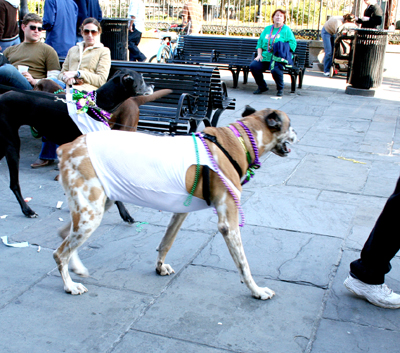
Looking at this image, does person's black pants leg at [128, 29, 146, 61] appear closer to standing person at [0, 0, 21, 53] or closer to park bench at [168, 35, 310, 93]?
park bench at [168, 35, 310, 93]

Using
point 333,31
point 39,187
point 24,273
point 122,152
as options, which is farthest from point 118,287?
point 333,31

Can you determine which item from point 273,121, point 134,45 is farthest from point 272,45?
point 273,121

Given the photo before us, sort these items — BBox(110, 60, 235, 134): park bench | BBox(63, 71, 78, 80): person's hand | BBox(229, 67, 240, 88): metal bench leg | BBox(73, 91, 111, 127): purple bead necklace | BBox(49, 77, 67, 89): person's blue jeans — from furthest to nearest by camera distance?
1. BBox(229, 67, 240, 88): metal bench leg
2. BBox(110, 60, 235, 134): park bench
3. BBox(49, 77, 67, 89): person's blue jeans
4. BBox(63, 71, 78, 80): person's hand
5. BBox(73, 91, 111, 127): purple bead necklace

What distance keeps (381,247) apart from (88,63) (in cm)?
430

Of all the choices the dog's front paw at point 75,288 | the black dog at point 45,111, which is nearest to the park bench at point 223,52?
the black dog at point 45,111

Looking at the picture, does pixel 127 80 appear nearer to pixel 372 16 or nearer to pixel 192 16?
pixel 372 16

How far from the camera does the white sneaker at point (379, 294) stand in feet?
10.7

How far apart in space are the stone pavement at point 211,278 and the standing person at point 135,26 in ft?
28.3

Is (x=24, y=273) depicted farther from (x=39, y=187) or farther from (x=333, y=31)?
(x=333, y=31)

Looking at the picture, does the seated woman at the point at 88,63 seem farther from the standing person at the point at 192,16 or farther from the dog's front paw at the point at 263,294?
the standing person at the point at 192,16

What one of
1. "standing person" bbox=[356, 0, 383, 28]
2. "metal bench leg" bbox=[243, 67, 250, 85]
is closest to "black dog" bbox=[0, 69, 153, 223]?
"metal bench leg" bbox=[243, 67, 250, 85]

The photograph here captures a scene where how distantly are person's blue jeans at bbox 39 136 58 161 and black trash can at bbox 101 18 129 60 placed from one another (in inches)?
243

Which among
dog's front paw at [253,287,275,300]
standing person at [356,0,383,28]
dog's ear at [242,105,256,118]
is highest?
standing person at [356,0,383,28]

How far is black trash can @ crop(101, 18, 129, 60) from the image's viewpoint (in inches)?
454
